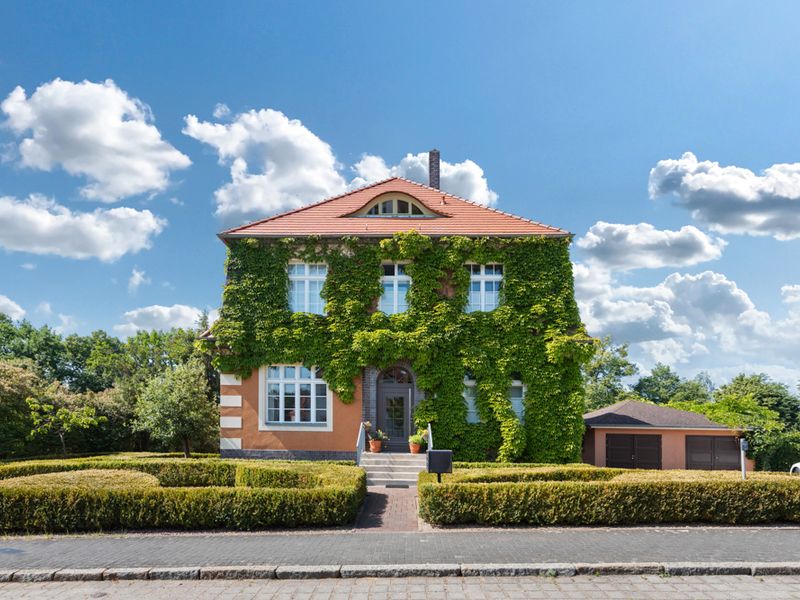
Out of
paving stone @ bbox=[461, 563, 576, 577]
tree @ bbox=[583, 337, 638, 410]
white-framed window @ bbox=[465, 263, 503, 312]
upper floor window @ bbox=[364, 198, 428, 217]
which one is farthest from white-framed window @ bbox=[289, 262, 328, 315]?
tree @ bbox=[583, 337, 638, 410]

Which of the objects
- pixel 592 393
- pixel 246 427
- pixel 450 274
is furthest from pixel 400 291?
pixel 592 393

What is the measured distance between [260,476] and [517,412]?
32.6ft

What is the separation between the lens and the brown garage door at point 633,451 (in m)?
24.6

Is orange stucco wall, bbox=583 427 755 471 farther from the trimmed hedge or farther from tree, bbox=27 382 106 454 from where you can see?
tree, bbox=27 382 106 454

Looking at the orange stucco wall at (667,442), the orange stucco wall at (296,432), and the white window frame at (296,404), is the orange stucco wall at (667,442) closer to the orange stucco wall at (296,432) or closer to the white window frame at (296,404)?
the orange stucco wall at (296,432)

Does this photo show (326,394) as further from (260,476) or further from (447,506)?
(447,506)

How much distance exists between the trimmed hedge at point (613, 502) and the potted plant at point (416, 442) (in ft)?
25.8

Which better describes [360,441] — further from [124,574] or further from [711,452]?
[711,452]

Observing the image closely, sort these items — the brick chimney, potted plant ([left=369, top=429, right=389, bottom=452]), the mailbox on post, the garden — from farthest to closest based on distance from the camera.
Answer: the brick chimney, potted plant ([left=369, top=429, right=389, bottom=452]), the mailbox on post, the garden

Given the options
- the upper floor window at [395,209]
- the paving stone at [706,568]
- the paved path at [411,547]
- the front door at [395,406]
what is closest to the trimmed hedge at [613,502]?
the paved path at [411,547]

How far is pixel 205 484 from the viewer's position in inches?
711

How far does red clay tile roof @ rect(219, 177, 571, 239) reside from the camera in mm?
22672

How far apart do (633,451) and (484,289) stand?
932cm

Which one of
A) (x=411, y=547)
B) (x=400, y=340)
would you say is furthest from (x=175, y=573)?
(x=400, y=340)
